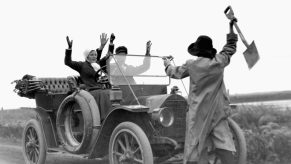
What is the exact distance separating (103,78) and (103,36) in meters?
0.84

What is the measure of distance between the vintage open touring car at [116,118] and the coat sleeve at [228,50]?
1201 millimetres

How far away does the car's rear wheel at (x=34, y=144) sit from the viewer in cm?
756

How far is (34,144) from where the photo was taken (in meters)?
7.91

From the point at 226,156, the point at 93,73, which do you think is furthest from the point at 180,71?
the point at 93,73

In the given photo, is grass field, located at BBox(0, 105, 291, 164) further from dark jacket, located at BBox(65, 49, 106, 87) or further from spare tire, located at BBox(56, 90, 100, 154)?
dark jacket, located at BBox(65, 49, 106, 87)

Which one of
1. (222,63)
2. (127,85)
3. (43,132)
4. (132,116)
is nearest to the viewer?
(222,63)

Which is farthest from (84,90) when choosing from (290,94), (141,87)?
(290,94)

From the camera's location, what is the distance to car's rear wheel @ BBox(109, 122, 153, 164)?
18.0 ft

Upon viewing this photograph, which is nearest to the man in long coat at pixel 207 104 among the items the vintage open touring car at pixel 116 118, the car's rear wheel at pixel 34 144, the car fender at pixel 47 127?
the vintage open touring car at pixel 116 118

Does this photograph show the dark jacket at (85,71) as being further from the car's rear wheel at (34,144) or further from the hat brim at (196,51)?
the hat brim at (196,51)

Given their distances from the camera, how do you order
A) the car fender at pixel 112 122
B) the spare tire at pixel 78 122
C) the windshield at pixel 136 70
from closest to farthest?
the car fender at pixel 112 122
the spare tire at pixel 78 122
the windshield at pixel 136 70

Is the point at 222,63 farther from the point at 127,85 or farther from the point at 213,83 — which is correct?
the point at 127,85

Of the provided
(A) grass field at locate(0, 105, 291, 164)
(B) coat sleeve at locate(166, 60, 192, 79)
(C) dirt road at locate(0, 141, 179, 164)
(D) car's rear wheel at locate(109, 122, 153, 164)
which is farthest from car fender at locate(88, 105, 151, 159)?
(A) grass field at locate(0, 105, 291, 164)

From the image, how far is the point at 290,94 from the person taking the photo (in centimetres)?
1689
